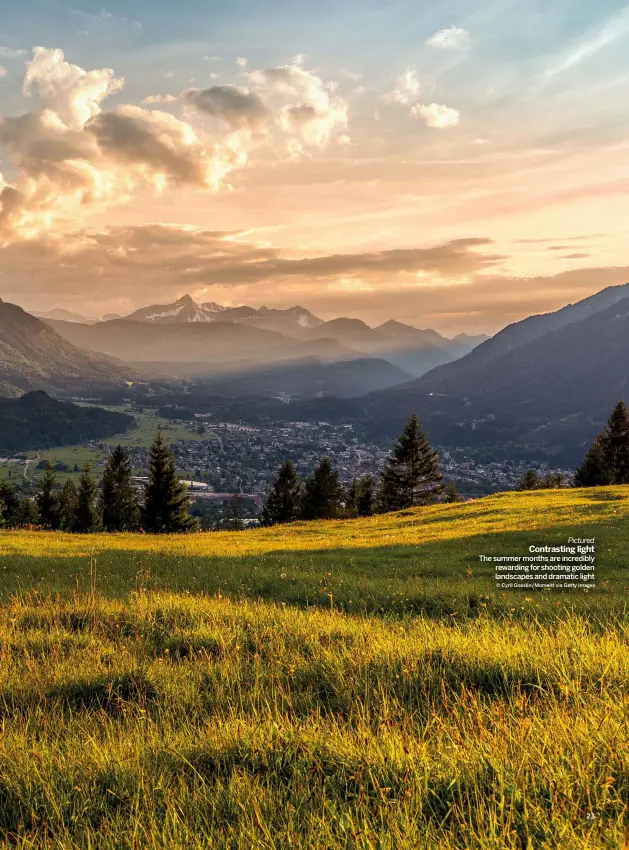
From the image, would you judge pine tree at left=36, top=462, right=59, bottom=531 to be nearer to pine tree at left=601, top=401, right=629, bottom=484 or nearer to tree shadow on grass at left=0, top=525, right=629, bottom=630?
tree shadow on grass at left=0, top=525, right=629, bottom=630

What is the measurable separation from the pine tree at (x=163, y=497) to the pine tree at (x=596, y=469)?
56574 millimetres

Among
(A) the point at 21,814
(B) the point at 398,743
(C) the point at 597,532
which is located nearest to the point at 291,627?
(B) the point at 398,743

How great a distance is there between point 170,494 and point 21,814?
66379mm

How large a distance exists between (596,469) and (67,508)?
82.6m

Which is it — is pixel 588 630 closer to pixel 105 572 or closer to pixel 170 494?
pixel 105 572

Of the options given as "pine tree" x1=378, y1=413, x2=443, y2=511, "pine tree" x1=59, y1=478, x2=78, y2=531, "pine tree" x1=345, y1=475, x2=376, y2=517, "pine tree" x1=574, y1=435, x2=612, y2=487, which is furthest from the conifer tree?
"pine tree" x1=59, y1=478, x2=78, y2=531

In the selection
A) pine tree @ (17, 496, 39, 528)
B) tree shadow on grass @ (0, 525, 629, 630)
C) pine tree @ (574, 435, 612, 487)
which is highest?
tree shadow on grass @ (0, 525, 629, 630)

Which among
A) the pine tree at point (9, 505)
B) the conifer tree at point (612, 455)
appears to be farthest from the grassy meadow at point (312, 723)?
the pine tree at point (9, 505)

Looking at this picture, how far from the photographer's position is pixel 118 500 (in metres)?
74.6

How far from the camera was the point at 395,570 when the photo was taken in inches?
594

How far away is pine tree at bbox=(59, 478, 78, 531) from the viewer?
72775 millimetres

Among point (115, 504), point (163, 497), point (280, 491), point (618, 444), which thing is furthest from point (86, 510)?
point (618, 444)

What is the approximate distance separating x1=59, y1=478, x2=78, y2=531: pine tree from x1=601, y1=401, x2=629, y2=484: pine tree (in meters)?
78.1

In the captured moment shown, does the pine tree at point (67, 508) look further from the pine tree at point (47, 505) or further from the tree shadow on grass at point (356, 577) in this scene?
the tree shadow on grass at point (356, 577)
